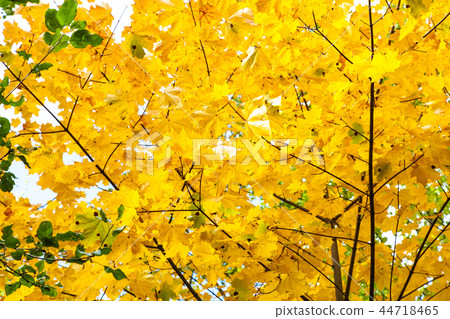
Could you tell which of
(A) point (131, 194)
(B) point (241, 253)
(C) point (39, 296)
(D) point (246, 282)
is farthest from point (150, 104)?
(C) point (39, 296)

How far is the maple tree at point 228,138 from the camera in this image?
5.98 feet

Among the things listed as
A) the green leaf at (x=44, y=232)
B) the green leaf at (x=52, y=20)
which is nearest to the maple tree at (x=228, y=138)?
the green leaf at (x=44, y=232)

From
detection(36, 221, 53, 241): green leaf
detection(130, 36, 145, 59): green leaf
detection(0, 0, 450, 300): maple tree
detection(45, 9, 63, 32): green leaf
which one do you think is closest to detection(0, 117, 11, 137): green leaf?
detection(0, 0, 450, 300): maple tree

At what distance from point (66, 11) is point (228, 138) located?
1.33m

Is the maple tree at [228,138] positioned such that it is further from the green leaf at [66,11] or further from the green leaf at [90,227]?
the green leaf at [66,11]

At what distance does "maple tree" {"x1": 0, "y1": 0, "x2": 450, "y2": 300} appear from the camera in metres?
1.82

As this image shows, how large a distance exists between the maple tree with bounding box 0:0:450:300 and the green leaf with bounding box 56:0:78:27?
29cm

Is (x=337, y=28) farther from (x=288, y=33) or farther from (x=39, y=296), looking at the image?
(x=39, y=296)

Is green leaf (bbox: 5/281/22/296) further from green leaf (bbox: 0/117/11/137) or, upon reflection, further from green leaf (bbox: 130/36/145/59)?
green leaf (bbox: 130/36/145/59)

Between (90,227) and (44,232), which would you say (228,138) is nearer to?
(90,227)

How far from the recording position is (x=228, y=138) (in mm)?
2307

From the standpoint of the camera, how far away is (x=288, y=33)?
6.71 feet

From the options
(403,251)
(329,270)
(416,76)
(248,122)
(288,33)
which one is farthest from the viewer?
(329,270)

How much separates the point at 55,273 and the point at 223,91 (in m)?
1.94
